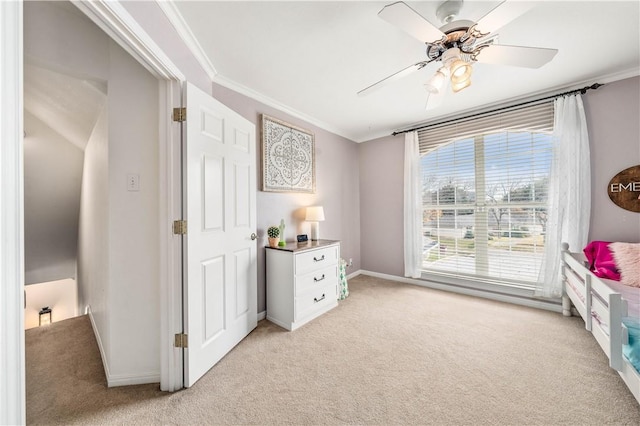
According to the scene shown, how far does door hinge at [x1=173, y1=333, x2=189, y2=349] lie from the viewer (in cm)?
157

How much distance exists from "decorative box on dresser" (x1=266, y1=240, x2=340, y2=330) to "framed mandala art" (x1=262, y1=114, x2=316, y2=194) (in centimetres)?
82


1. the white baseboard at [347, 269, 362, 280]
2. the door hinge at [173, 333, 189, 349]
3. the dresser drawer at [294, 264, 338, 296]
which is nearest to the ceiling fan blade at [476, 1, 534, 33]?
the dresser drawer at [294, 264, 338, 296]

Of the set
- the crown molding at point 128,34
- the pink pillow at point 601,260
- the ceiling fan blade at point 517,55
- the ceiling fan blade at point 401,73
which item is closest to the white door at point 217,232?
the crown molding at point 128,34

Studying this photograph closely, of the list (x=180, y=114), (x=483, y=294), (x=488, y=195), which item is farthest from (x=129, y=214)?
(x=483, y=294)

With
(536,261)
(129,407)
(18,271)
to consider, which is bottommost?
(129,407)

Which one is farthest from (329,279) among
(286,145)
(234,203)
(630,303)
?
(630,303)

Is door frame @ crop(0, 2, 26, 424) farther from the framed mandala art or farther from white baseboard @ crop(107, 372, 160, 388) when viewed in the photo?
the framed mandala art

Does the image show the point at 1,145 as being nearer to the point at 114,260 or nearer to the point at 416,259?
the point at 114,260

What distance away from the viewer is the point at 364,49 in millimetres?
1890

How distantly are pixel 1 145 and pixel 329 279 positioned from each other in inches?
98.3

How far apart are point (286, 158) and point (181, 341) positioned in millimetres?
2081

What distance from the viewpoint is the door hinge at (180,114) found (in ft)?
5.16

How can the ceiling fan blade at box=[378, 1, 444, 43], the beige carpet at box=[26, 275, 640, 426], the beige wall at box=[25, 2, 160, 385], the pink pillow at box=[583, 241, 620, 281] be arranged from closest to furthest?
the ceiling fan blade at box=[378, 1, 444, 43] < the beige carpet at box=[26, 275, 640, 426] < the beige wall at box=[25, 2, 160, 385] < the pink pillow at box=[583, 241, 620, 281]

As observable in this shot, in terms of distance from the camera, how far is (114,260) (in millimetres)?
1575
